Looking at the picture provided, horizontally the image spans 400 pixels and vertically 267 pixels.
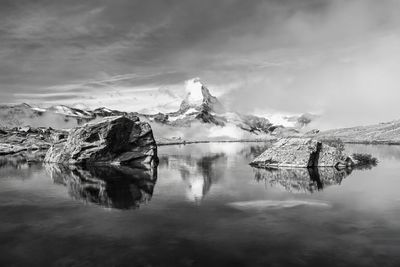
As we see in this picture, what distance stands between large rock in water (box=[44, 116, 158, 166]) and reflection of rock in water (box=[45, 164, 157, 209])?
6.80 meters

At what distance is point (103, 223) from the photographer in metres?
33.0

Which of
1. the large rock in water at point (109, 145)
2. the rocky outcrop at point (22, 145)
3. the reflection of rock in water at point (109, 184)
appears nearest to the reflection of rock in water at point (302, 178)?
the reflection of rock in water at point (109, 184)

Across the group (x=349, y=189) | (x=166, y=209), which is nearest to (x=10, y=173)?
(x=166, y=209)

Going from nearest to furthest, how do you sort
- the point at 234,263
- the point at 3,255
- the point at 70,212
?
the point at 234,263
the point at 3,255
the point at 70,212

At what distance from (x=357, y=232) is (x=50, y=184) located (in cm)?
4506

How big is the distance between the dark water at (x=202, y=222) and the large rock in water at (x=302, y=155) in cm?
1678

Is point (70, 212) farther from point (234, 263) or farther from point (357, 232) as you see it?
point (357, 232)

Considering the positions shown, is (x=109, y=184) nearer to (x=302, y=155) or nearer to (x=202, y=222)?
(x=202, y=222)

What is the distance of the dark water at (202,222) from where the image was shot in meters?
24.5

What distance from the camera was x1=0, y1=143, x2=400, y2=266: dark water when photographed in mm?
24469

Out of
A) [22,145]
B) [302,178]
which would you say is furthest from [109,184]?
[22,145]

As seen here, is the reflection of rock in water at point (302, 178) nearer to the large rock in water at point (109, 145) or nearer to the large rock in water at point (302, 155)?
the large rock in water at point (302, 155)

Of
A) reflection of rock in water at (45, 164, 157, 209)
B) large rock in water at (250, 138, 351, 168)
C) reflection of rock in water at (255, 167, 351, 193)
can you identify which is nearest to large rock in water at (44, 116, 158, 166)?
reflection of rock in water at (45, 164, 157, 209)

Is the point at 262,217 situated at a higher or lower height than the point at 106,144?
lower
